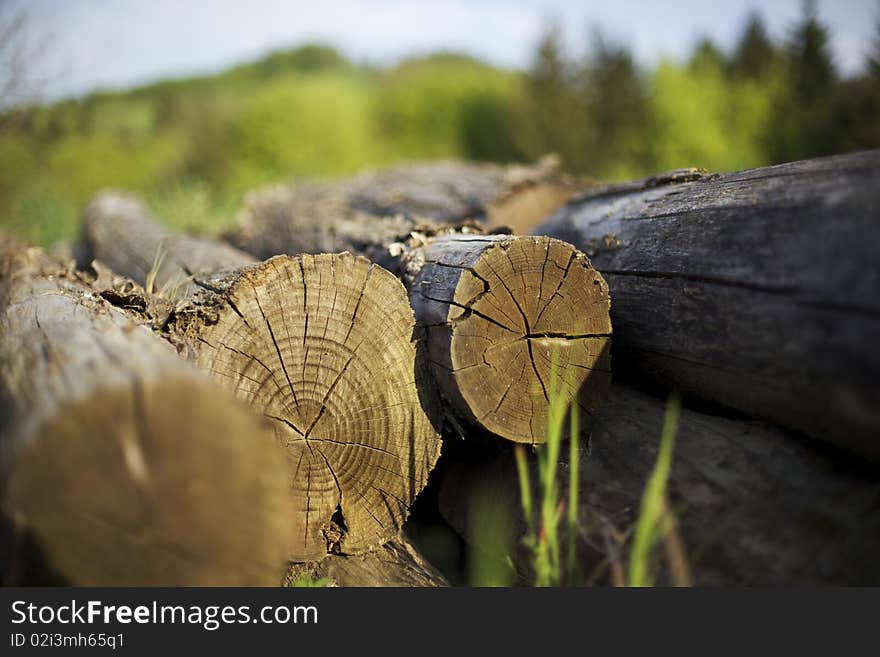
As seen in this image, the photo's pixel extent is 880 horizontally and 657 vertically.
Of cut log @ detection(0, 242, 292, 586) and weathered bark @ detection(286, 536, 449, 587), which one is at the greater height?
cut log @ detection(0, 242, 292, 586)

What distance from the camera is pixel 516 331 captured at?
88.7 inches

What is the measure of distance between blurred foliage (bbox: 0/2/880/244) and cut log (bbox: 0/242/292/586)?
23.9ft

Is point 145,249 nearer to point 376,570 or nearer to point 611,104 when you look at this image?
point 376,570

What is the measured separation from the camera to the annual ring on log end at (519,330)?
7.25 feet

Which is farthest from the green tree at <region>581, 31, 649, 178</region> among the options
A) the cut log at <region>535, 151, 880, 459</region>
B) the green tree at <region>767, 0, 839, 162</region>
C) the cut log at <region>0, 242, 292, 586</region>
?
the cut log at <region>0, 242, 292, 586</region>

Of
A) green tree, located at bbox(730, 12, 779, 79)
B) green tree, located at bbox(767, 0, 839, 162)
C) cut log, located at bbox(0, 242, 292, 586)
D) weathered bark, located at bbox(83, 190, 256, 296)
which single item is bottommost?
cut log, located at bbox(0, 242, 292, 586)

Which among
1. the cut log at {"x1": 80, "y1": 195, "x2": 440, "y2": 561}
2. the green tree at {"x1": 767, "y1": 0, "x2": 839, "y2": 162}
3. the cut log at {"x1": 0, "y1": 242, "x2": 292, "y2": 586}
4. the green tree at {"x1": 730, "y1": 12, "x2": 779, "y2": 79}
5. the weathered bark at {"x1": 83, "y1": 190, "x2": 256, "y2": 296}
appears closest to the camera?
the cut log at {"x1": 0, "y1": 242, "x2": 292, "y2": 586}

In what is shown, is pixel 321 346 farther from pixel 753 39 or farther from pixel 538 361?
pixel 753 39

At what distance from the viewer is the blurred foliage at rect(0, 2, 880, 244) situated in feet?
40.9

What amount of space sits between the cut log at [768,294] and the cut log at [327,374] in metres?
0.92

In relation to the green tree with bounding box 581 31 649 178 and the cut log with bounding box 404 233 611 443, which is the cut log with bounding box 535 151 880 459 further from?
the green tree with bounding box 581 31 649 178

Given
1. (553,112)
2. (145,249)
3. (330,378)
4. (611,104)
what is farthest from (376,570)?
(611,104)

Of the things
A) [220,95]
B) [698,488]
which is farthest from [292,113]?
[698,488]

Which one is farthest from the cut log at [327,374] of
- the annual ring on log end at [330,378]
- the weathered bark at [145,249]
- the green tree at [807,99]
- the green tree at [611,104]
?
the green tree at [611,104]
